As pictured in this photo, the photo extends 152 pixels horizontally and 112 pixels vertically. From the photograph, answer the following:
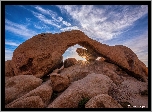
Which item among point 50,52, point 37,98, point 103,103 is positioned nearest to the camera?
point 103,103

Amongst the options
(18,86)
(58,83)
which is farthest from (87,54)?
(18,86)

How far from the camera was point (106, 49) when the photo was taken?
1631 cm

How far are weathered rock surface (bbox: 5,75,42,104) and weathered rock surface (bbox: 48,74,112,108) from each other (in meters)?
2.22

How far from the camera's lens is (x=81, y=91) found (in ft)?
31.5

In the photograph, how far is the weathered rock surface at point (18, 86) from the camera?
9.02 meters

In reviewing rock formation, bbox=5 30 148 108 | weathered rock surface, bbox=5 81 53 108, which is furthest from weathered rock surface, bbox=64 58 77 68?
weathered rock surface, bbox=5 81 53 108

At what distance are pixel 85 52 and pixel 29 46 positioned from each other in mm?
6237

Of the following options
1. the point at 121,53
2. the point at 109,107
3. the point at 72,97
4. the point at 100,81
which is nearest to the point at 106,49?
the point at 121,53

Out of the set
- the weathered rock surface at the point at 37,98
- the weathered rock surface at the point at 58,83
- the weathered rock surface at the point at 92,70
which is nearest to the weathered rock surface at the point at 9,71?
the weathered rock surface at the point at 92,70

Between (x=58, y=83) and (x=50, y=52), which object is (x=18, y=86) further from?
(x=50, y=52)

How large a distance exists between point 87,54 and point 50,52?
4650 mm

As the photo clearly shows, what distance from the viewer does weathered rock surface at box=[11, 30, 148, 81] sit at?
14.0m

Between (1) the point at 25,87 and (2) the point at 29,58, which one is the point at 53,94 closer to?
(1) the point at 25,87

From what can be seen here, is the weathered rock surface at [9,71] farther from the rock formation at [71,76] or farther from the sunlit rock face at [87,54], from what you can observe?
the sunlit rock face at [87,54]
